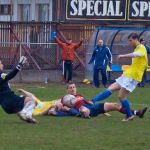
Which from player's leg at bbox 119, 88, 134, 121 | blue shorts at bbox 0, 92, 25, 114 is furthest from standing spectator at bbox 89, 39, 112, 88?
blue shorts at bbox 0, 92, 25, 114

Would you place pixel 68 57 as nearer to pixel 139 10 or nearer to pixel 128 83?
pixel 139 10

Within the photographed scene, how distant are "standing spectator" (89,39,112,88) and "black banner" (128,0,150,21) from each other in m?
7.79

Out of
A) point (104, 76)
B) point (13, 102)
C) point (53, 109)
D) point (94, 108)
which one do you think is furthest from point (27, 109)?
point (104, 76)

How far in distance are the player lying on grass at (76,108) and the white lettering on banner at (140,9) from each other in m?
20.9

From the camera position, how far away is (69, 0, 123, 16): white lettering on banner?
1533 inches

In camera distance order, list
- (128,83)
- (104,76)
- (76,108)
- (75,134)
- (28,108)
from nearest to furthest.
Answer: (75,134) → (28,108) → (128,83) → (76,108) → (104,76)

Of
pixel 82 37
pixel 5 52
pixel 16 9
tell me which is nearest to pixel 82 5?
pixel 82 37

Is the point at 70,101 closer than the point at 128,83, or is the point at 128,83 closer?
the point at 128,83

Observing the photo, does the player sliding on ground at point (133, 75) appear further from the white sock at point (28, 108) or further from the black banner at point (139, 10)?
the black banner at point (139, 10)

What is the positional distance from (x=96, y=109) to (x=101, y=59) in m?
13.8

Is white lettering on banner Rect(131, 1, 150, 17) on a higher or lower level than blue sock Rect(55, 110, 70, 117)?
higher

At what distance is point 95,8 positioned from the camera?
3934 cm

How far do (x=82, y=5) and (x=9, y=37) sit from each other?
3.80 metres

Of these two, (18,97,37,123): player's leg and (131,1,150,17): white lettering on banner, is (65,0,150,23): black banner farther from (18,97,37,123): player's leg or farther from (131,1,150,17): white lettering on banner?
(18,97,37,123): player's leg
